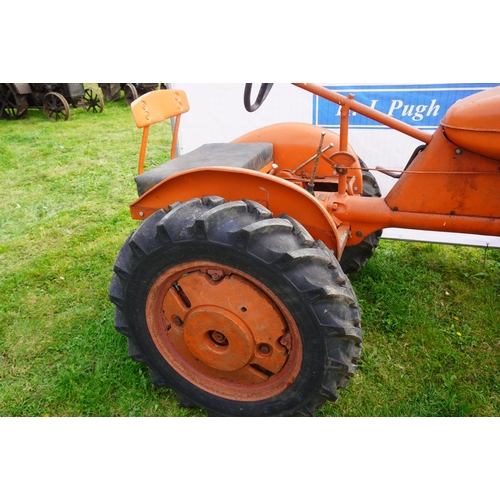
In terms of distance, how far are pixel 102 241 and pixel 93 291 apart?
33.1 inches

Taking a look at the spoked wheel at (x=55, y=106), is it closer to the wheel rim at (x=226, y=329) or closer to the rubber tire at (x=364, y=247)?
the rubber tire at (x=364, y=247)

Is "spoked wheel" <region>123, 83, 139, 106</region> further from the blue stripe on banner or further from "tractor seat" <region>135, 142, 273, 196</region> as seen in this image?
"tractor seat" <region>135, 142, 273, 196</region>

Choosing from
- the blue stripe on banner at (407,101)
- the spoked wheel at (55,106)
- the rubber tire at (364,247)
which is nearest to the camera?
the rubber tire at (364,247)

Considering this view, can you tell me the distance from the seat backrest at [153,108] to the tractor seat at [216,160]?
0.45 ft

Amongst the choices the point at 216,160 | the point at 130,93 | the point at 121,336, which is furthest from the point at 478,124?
the point at 130,93

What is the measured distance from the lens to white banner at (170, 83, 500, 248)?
3332mm

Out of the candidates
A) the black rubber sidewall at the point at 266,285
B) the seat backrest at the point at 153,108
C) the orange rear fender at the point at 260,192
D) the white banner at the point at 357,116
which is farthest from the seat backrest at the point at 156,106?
the white banner at the point at 357,116

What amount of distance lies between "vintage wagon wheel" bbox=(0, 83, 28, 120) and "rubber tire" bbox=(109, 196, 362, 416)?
32.3ft

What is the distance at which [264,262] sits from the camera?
1.67 metres

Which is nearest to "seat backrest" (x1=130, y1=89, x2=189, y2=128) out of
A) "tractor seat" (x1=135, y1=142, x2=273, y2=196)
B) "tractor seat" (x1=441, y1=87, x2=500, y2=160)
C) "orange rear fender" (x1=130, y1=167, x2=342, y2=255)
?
"tractor seat" (x1=135, y1=142, x2=273, y2=196)

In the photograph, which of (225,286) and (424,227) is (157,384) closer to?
(225,286)

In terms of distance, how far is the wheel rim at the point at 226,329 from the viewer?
183cm

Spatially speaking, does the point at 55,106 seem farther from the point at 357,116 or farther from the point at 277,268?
the point at 277,268

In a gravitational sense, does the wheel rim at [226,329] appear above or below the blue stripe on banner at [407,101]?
below
